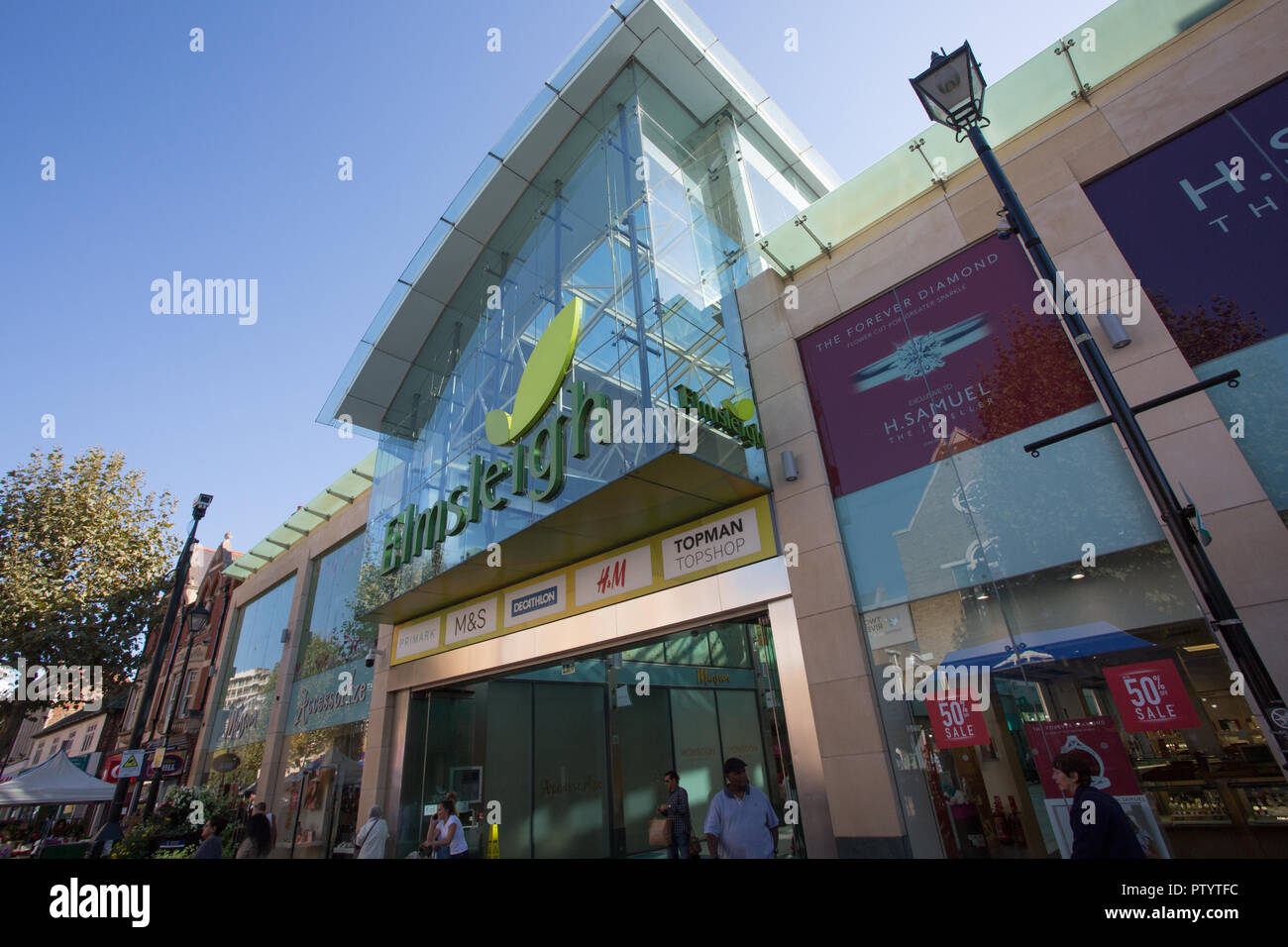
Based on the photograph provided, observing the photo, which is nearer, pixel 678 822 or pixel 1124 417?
pixel 1124 417

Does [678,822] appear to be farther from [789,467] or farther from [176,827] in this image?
[176,827]

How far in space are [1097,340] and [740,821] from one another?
22.4 ft

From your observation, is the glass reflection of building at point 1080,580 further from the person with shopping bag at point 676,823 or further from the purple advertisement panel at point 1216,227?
the person with shopping bag at point 676,823

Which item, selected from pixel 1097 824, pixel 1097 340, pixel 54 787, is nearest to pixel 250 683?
pixel 54 787

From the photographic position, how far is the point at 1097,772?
6.02m

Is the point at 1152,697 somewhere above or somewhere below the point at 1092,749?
above

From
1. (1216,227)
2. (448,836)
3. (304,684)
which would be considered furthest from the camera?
(304,684)

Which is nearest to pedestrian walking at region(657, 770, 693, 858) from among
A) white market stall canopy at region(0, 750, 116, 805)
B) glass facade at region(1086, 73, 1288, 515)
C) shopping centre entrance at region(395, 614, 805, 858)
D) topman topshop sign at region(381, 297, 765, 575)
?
shopping centre entrance at region(395, 614, 805, 858)

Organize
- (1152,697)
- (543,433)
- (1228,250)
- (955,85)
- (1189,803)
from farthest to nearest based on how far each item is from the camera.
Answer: (543,433) → (1228,250) → (1152,697) → (955,85) → (1189,803)

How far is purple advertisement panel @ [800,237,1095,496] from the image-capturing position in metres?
7.56

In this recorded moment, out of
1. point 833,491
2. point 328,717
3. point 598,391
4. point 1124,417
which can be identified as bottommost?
point 1124,417
